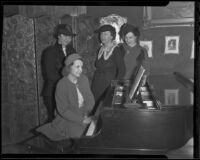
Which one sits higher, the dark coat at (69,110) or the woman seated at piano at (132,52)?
the woman seated at piano at (132,52)

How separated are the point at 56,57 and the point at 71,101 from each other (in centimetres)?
36

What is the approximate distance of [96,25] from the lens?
255cm

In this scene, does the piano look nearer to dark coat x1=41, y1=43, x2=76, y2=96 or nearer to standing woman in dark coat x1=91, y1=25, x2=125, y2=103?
standing woman in dark coat x1=91, y1=25, x2=125, y2=103

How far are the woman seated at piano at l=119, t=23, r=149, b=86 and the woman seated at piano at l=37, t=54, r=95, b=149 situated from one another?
341 mm

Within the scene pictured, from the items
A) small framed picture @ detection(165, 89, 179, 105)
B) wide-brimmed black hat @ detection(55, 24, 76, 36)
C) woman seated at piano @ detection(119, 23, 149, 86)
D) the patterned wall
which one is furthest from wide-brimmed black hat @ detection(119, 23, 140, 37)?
the patterned wall

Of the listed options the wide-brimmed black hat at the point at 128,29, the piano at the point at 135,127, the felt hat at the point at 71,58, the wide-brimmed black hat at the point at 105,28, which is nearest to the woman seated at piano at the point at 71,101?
the felt hat at the point at 71,58

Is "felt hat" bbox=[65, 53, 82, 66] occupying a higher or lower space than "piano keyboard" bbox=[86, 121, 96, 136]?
A: higher

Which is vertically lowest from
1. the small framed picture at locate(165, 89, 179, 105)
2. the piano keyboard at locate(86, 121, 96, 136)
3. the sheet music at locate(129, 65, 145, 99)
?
the piano keyboard at locate(86, 121, 96, 136)

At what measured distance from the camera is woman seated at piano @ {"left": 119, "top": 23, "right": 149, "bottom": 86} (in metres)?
2.54

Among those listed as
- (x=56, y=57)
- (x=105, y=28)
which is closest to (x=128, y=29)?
(x=105, y=28)

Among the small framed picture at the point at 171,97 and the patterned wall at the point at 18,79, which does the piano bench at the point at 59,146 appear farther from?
the small framed picture at the point at 171,97

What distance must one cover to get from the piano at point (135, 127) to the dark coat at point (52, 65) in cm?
41

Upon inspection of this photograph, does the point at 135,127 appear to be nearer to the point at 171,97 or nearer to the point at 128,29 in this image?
the point at 171,97

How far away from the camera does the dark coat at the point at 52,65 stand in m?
2.54
